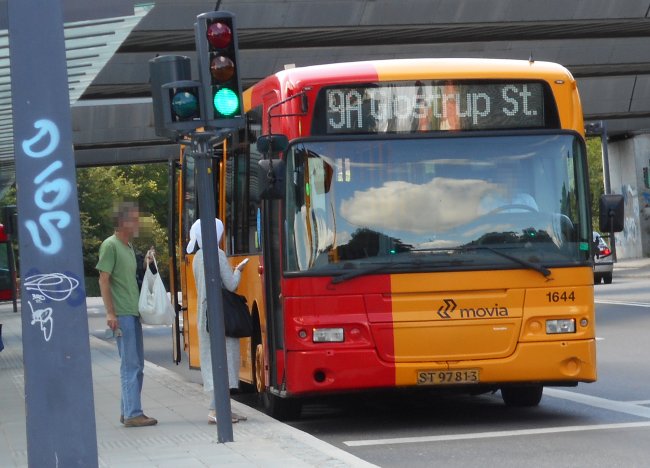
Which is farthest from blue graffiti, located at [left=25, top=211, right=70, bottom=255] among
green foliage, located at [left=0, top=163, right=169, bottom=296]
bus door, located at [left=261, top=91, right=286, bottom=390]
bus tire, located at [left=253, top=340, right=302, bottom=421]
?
green foliage, located at [left=0, top=163, right=169, bottom=296]

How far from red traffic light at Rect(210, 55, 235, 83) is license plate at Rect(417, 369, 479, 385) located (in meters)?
3.07

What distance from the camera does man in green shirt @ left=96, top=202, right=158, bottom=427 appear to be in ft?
37.4

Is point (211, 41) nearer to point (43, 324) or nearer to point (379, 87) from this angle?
point (379, 87)

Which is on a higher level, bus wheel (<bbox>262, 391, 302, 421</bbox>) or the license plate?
the license plate

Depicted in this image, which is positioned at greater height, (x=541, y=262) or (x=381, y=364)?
(x=541, y=262)

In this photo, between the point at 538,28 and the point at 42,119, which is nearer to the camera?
the point at 42,119

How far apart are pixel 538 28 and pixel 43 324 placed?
25046mm

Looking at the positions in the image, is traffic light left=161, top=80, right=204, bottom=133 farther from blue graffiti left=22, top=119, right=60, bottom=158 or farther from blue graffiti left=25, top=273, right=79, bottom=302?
blue graffiti left=25, top=273, right=79, bottom=302

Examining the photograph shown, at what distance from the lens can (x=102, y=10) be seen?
1374 cm

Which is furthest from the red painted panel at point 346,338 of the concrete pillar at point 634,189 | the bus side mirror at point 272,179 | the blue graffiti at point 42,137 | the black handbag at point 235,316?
the concrete pillar at point 634,189

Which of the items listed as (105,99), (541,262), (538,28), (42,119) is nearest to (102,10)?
(541,262)

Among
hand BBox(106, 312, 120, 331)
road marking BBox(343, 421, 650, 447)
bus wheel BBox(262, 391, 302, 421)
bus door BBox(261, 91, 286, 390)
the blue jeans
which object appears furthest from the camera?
bus wheel BBox(262, 391, 302, 421)

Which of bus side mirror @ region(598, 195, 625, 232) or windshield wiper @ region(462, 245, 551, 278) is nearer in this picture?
windshield wiper @ region(462, 245, 551, 278)

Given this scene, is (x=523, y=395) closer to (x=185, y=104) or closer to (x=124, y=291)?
(x=124, y=291)
